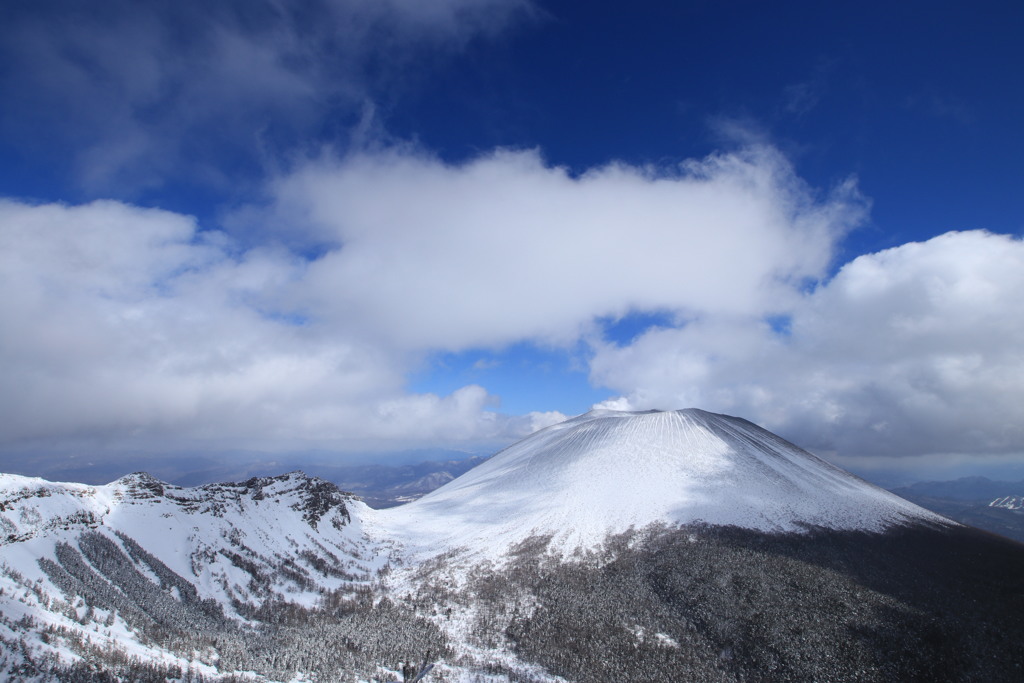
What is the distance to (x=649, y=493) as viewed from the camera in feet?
240

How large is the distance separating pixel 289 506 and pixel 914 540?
8949 centimetres

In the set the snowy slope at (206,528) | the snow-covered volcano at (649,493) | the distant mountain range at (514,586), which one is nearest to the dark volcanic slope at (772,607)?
the distant mountain range at (514,586)

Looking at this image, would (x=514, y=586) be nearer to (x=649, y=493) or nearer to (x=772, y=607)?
(x=772, y=607)

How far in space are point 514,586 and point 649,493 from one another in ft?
106

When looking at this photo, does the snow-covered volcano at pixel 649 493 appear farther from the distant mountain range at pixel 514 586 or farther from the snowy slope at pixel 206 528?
the snowy slope at pixel 206 528

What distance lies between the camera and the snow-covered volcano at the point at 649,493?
210ft

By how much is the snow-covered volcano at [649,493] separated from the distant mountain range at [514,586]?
22.7 inches

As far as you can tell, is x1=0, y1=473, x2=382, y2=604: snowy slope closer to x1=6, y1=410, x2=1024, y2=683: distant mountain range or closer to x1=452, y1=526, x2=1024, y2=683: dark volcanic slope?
x1=6, y1=410, x2=1024, y2=683: distant mountain range

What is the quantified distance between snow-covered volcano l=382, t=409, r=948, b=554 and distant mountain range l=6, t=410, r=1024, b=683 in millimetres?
577

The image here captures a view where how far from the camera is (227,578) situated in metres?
47.0

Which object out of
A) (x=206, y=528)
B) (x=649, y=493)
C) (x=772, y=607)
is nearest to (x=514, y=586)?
(x=772, y=607)

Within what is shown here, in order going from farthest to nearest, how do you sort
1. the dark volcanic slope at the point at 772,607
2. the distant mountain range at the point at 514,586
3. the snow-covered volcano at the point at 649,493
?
the snow-covered volcano at the point at 649,493 < the dark volcanic slope at the point at 772,607 < the distant mountain range at the point at 514,586

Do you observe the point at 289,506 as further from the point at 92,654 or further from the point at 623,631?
the point at 623,631

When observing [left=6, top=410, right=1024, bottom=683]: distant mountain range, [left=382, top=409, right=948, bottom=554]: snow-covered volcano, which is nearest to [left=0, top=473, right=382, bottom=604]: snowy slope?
[left=6, top=410, right=1024, bottom=683]: distant mountain range
